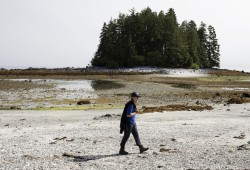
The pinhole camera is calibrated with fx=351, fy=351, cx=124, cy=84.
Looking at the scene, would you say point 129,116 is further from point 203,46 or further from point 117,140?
point 203,46

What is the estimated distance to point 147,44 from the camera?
103 m

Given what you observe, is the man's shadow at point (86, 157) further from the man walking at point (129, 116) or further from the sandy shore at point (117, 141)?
the man walking at point (129, 116)

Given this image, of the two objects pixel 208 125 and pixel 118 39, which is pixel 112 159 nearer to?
pixel 208 125

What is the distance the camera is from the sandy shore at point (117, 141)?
38.3 feet

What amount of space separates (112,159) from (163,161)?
176 cm

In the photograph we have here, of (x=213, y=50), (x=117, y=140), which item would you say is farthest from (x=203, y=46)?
(x=117, y=140)

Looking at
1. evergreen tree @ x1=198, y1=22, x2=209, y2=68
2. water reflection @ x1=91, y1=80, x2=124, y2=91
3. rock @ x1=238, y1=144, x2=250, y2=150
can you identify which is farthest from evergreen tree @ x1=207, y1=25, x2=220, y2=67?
rock @ x1=238, y1=144, x2=250, y2=150

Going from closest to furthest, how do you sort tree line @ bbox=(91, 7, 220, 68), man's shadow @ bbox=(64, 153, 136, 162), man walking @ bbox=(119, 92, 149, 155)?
man's shadow @ bbox=(64, 153, 136, 162) < man walking @ bbox=(119, 92, 149, 155) < tree line @ bbox=(91, 7, 220, 68)

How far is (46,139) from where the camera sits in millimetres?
15484

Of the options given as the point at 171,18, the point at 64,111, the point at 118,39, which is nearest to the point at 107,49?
the point at 118,39

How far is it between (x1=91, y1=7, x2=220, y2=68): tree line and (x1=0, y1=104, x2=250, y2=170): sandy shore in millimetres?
75450

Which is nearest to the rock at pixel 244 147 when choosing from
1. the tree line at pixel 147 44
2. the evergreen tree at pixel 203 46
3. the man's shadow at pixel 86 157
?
the man's shadow at pixel 86 157

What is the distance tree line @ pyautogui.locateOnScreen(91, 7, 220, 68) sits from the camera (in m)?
98.2

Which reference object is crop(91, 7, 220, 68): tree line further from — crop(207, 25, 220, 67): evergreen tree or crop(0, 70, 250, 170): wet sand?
crop(0, 70, 250, 170): wet sand
